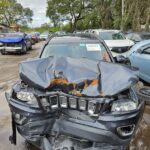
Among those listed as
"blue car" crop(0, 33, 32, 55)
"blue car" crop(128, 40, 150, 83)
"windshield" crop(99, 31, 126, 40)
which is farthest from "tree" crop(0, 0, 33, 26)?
"blue car" crop(128, 40, 150, 83)

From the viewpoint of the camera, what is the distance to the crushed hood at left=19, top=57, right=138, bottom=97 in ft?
15.1

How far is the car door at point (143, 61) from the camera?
9.77 metres

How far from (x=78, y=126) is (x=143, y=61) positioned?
6.10 meters

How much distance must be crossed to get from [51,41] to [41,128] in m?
3.03

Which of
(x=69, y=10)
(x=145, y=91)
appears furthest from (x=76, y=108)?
(x=69, y=10)

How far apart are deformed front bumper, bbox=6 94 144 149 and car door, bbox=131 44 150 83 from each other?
5.19m

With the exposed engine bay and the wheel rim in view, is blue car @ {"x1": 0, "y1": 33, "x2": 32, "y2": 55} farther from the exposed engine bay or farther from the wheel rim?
the exposed engine bay

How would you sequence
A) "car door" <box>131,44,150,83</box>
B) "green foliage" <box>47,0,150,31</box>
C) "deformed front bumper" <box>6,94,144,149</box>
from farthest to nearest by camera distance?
"green foliage" <box>47,0,150,31</box> < "car door" <box>131,44,150,83</box> < "deformed front bumper" <box>6,94,144,149</box>

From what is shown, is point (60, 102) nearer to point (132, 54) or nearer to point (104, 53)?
point (104, 53)

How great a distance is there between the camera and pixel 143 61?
1001 cm

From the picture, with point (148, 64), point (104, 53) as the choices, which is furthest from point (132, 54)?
point (104, 53)

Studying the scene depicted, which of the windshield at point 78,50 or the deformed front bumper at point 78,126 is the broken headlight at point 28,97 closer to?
the deformed front bumper at point 78,126

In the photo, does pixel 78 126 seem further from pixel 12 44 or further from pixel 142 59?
pixel 12 44

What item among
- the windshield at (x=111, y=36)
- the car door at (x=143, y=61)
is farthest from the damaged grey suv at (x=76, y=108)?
the windshield at (x=111, y=36)
